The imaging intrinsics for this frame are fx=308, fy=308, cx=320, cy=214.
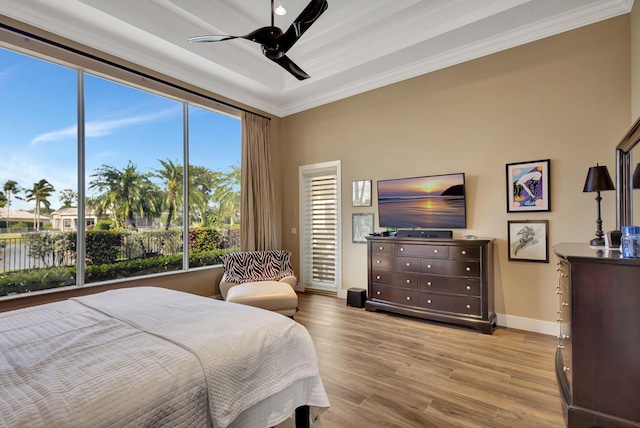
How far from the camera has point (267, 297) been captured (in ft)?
12.0

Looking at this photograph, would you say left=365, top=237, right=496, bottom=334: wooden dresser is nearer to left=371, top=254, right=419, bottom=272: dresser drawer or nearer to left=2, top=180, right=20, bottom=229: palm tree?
left=371, top=254, right=419, bottom=272: dresser drawer

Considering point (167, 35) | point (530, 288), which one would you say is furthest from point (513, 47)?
point (167, 35)

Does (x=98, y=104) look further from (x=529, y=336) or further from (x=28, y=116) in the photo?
(x=529, y=336)

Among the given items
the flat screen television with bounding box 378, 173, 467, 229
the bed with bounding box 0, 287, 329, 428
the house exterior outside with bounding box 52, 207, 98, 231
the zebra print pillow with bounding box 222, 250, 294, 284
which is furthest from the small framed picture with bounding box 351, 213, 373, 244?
the house exterior outside with bounding box 52, 207, 98, 231

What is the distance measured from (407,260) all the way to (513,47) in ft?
9.35

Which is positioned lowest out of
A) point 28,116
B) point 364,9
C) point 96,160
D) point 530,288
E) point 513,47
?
point 530,288

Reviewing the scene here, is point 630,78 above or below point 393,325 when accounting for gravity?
above

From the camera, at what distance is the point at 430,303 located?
3.83 metres

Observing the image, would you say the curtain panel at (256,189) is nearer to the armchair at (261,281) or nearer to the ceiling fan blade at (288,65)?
the armchair at (261,281)

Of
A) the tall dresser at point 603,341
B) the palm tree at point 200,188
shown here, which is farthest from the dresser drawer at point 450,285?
the palm tree at point 200,188

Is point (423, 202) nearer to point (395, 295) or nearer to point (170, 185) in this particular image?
Result: point (395, 295)

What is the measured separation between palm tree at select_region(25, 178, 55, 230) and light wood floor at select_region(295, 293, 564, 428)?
3.18 metres

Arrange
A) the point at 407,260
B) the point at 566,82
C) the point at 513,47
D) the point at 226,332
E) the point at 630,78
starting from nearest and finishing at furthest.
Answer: the point at 226,332 → the point at 630,78 → the point at 566,82 → the point at 513,47 → the point at 407,260

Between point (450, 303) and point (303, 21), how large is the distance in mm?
3344
